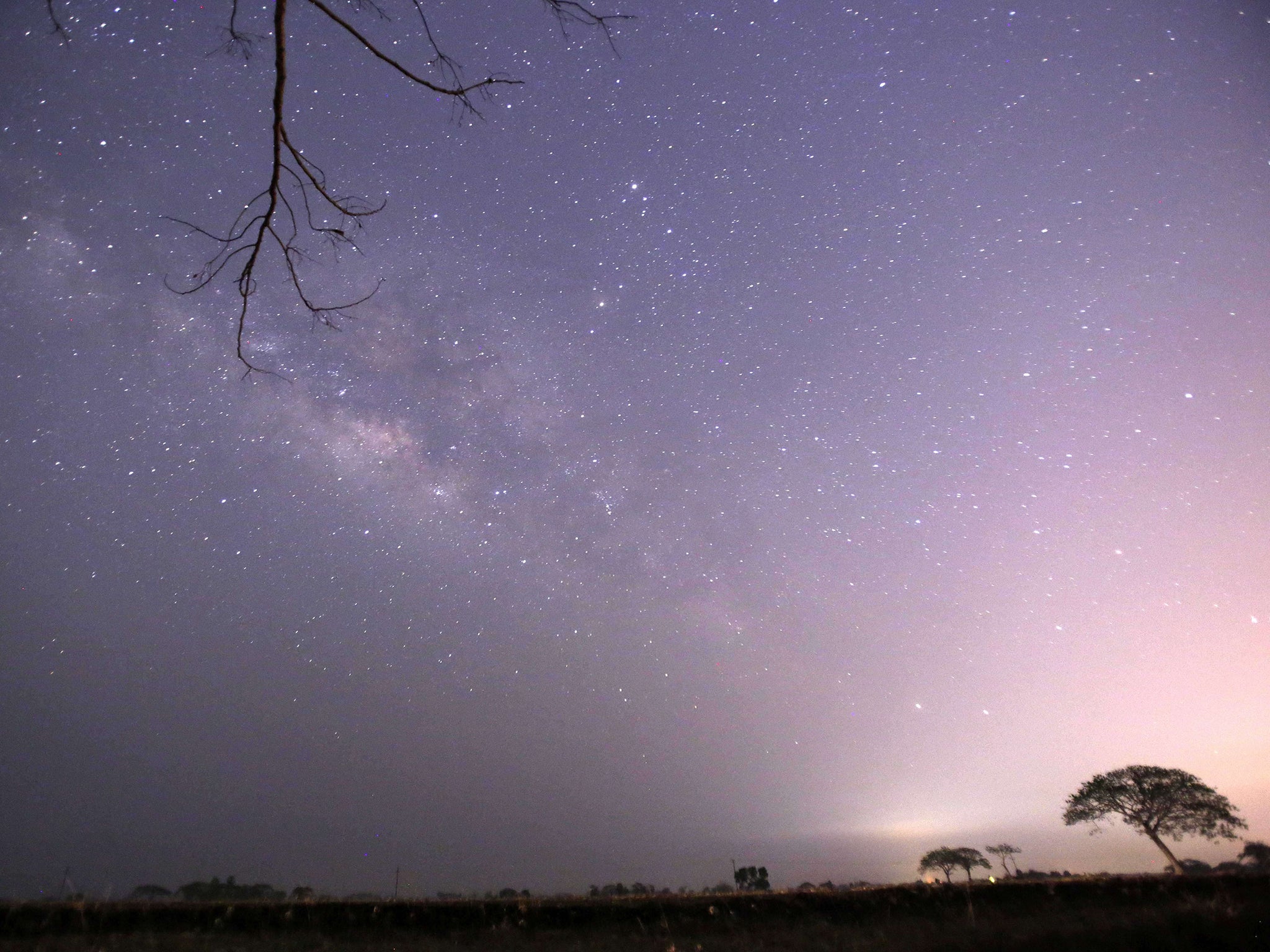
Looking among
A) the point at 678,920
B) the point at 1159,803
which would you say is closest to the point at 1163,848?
the point at 1159,803

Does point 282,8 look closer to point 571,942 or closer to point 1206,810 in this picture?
point 571,942

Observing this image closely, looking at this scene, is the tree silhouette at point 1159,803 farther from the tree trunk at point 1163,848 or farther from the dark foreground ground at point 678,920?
the dark foreground ground at point 678,920

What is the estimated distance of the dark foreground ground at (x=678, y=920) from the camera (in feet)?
33.6

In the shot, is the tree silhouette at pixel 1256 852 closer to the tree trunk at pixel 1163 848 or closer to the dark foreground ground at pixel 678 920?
the tree trunk at pixel 1163 848

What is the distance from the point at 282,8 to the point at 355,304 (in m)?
1.28

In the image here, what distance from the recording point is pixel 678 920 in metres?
12.1

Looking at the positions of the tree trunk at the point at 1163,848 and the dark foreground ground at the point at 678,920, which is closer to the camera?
the dark foreground ground at the point at 678,920

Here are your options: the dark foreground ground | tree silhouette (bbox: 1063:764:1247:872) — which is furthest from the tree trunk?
the dark foreground ground

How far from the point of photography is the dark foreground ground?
10.2 meters

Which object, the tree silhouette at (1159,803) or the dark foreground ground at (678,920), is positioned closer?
the dark foreground ground at (678,920)

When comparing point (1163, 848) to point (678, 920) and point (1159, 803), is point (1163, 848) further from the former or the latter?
point (678, 920)

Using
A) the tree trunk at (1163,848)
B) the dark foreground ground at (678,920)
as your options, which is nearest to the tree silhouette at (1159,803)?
the tree trunk at (1163,848)

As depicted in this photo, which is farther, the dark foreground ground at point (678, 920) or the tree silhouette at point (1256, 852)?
the tree silhouette at point (1256, 852)

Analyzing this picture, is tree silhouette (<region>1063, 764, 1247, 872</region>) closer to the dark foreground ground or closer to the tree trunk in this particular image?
the tree trunk
